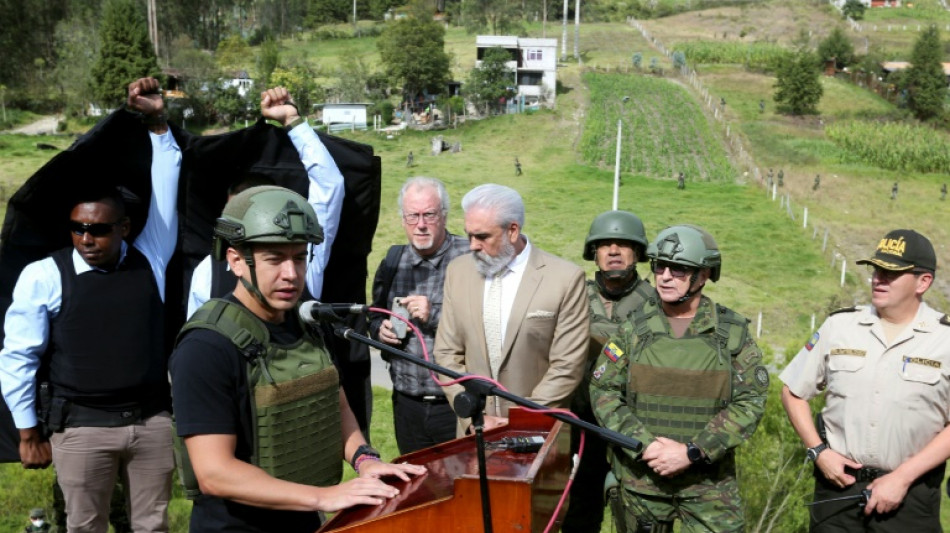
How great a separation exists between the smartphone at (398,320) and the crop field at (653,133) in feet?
101

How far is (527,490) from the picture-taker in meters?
2.25

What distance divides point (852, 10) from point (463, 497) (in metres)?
104

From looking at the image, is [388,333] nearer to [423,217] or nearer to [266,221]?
[423,217]

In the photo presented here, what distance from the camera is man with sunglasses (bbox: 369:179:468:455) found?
4.48 metres

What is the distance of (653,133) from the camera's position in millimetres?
42312

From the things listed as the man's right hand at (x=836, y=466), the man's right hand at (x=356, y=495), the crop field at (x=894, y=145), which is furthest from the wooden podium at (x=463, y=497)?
the crop field at (x=894, y=145)

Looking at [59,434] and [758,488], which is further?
[758,488]

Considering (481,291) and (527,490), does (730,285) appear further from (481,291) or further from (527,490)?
(527,490)

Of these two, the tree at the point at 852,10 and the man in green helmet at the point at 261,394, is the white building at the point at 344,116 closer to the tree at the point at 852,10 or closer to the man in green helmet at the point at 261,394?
the man in green helmet at the point at 261,394

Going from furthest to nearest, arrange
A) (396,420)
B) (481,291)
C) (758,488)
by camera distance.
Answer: (758,488), (396,420), (481,291)

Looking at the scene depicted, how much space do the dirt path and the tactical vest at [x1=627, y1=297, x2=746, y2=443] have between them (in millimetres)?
45161

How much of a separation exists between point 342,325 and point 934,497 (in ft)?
9.44

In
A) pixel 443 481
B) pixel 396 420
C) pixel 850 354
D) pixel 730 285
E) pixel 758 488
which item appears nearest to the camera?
pixel 443 481

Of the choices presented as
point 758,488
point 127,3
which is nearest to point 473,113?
point 127,3
